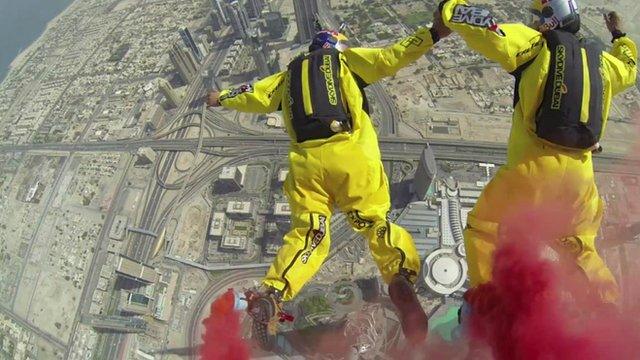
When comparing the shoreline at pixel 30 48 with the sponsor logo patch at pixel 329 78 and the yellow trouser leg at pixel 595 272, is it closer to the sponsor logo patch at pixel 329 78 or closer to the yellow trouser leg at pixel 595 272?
the sponsor logo patch at pixel 329 78

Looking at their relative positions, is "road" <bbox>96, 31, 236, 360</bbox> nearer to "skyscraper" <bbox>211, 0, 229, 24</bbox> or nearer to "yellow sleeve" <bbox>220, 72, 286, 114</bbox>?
"skyscraper" <bbox>211, 0, 229, 24</bbox>

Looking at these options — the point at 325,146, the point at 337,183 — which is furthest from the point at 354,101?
the point at 337,183

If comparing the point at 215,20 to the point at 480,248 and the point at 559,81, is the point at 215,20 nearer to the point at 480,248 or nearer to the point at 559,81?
the point at 559,81

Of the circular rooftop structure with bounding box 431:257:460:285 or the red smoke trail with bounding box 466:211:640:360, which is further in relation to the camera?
the circular rooftop structure with bounding box 431:257:460:285

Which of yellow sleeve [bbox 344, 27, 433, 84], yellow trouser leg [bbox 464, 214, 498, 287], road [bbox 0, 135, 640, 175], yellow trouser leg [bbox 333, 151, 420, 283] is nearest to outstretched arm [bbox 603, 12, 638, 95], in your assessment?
yellow sleeve [bbox 344, 27, 433, 84]

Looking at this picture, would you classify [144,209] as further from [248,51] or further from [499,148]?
[499,148]

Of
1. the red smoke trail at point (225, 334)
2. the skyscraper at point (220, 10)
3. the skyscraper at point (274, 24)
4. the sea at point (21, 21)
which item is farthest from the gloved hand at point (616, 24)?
the sea at point (21, 21)

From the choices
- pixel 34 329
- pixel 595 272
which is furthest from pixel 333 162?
pixel 34 329
